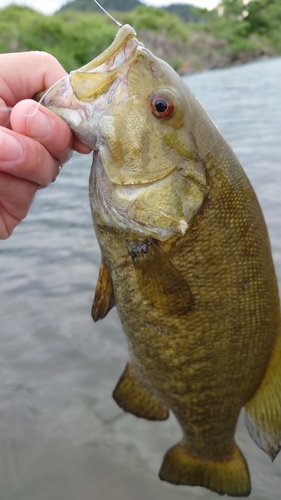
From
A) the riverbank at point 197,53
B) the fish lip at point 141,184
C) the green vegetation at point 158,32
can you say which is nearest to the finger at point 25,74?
the fish lip at point 141,184

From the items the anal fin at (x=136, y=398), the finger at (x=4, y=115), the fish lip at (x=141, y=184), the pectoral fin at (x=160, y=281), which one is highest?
the finger at (x=4, y=115)

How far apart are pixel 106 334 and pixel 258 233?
2689 millimetres

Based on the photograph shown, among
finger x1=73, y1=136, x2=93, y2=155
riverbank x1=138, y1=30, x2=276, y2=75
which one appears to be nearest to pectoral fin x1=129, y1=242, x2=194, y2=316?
finger x1=73, y1=136, x2=93, y2=155

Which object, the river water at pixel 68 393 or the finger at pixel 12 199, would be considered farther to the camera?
the river water at pixel 68 393

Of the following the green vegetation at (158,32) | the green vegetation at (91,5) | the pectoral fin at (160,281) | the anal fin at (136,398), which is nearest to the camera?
the pectoral fin at (160,281)

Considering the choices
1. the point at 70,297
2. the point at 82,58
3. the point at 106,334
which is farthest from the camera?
the point at 82,58

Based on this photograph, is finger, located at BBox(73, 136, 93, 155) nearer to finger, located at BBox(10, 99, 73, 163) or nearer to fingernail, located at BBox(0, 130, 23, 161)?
finger, located at BBox(10, 99, 73, 163)

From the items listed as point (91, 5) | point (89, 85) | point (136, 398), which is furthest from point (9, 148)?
point (91, 5)

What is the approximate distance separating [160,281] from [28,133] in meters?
0.80

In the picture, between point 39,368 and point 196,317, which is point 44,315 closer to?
point 39,368

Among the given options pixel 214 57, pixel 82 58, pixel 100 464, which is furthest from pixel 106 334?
pixel 214 57

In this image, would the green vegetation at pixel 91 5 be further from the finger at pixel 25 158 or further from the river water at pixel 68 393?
the river water at pixel 68 393

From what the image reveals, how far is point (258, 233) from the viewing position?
207 cm

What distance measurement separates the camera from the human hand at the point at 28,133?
5.73 ft
